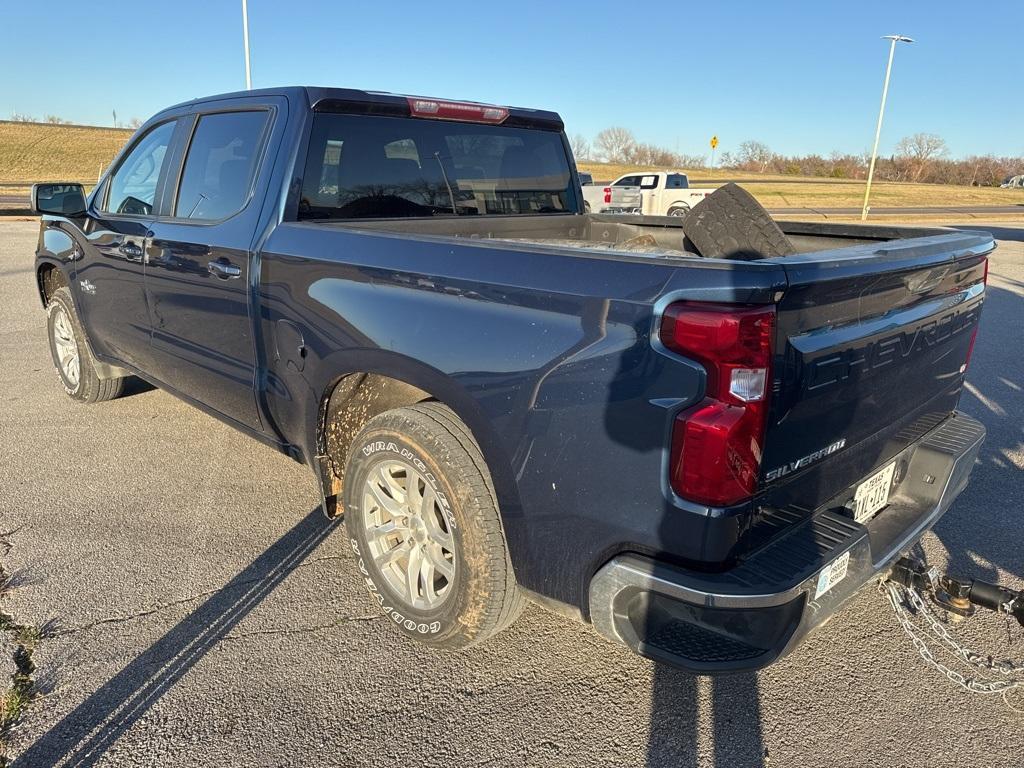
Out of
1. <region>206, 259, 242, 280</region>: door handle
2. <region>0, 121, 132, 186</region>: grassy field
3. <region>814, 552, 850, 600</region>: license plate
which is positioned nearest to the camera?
<region>814, 552, 850, 600</region>: license plate

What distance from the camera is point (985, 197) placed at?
51781 mm

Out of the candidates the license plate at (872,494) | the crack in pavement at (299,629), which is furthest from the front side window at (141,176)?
the license plate at (872,494)

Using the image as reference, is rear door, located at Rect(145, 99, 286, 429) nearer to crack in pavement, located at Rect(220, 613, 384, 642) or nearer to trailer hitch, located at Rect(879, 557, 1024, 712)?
crack in pavement, located at Rect(220, 613, 384, 642)

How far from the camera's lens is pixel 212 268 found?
11.1ft

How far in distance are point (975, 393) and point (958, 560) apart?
3120 millimetres

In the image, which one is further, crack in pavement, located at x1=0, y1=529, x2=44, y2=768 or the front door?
the front door

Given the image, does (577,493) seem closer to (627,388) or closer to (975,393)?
(627,388)

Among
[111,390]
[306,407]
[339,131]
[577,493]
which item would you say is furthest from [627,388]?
[111,390]

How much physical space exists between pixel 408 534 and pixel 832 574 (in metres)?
1.47

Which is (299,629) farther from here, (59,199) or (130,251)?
(59,199)

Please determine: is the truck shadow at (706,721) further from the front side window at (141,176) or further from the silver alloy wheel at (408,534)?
the front side window at (141,176)

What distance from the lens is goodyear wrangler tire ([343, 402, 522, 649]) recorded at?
243cm

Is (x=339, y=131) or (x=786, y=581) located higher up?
(x=339, y=131)

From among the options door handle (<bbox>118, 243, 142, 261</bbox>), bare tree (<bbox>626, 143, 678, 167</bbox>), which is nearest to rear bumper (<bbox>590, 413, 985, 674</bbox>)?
door handle (<bbox>118, 243, 142, 261</bbox>)
